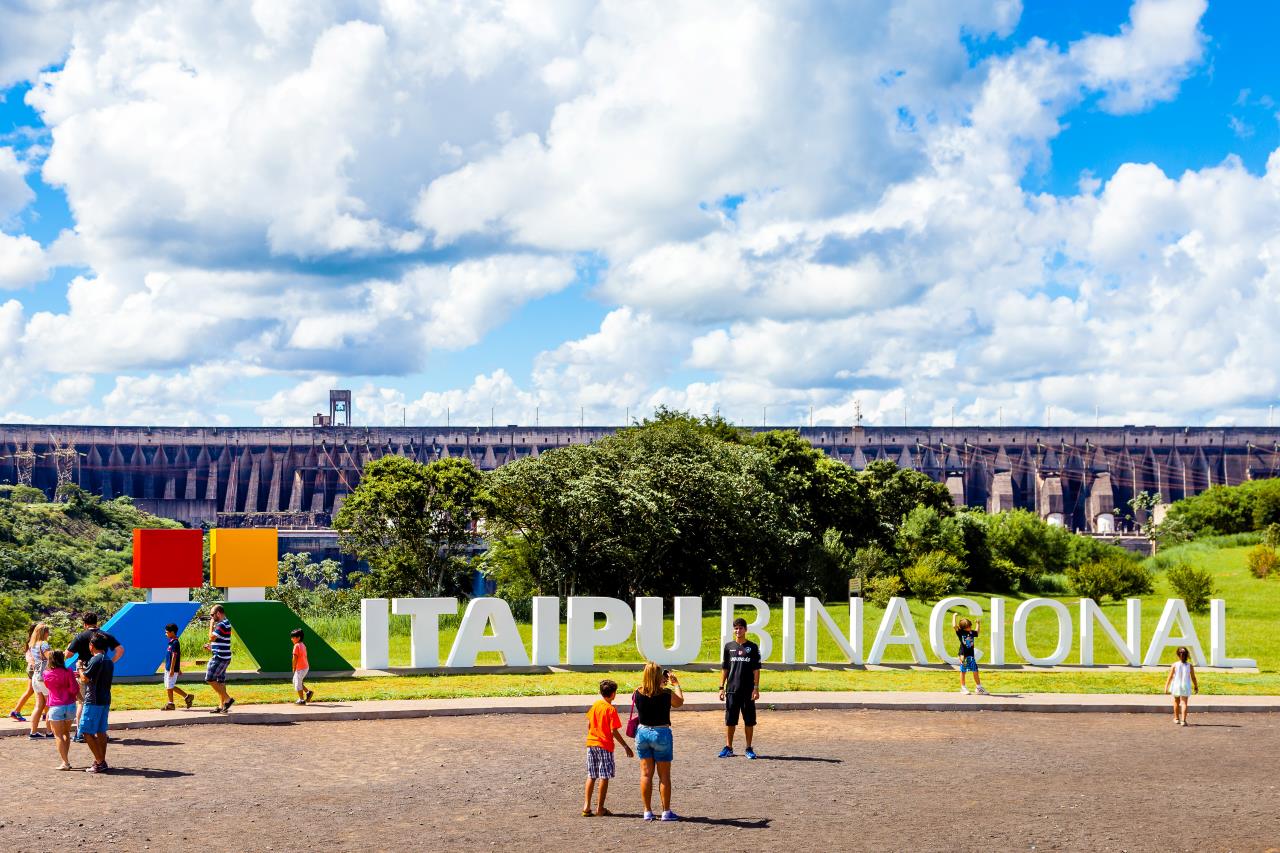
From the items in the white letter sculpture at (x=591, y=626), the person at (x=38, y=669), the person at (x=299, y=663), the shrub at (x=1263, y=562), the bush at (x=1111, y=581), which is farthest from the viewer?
the shrub at (x=1263, y=562)

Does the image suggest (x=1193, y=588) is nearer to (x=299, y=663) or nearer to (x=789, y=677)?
(x=789, y=677)

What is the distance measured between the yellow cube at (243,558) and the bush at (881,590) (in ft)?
99.9

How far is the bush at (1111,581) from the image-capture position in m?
57.6


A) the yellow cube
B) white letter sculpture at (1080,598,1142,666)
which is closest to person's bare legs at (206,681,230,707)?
the yellow cube

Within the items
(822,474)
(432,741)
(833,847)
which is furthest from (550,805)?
(822,474)

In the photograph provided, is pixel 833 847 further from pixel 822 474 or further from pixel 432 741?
pixel 822 474

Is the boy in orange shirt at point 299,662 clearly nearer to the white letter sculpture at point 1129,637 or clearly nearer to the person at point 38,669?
the person at point 38,669

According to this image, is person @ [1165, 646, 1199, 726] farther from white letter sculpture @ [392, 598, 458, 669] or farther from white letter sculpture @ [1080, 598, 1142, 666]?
white letter sculpture @ [392, 598, 458, 669]

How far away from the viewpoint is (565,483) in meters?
49.7

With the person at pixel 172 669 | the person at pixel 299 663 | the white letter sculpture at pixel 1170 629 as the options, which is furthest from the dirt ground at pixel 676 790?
the white letter sculpture at pixel 1170 629

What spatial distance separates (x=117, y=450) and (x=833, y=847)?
15573 cm

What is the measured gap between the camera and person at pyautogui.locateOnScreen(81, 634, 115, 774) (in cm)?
1645

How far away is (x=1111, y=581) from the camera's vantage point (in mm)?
57594

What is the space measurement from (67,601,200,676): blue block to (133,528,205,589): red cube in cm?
50
